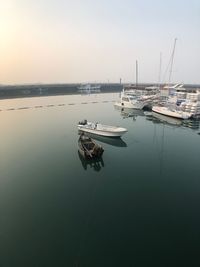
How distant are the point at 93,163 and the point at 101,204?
29.5 ft

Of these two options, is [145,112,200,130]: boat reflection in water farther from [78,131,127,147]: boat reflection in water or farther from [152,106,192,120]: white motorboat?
[78,131,127,147]: boat reflection in water

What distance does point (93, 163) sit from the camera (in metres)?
27.7

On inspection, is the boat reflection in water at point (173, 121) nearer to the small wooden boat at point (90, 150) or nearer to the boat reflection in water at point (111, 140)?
the boat reflection in water at point (111, 140)

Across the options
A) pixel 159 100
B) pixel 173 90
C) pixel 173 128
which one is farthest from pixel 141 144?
pixel 173 90

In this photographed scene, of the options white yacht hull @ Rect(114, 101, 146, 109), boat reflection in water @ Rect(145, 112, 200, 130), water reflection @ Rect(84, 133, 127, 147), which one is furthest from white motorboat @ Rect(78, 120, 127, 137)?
white yacht hull @ Rect(114, 101, 146, 109)

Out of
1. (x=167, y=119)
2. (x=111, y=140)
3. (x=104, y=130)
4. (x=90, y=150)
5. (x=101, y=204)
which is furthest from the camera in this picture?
(x=167, y=119)

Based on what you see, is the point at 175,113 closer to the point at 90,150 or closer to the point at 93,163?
the point at 90,150

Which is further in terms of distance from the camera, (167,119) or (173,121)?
(167,119)

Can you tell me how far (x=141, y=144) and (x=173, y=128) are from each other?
13.4 m

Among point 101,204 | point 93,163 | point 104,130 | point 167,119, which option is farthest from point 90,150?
point 167,119

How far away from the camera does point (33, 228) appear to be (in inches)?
632

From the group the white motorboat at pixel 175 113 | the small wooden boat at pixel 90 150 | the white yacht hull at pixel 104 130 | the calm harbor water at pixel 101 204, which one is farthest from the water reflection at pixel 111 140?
the white motorboat at pixel 175 113

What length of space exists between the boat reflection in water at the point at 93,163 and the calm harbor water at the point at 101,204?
122 mm

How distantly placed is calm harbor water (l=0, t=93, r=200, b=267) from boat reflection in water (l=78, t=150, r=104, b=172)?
0.12m
